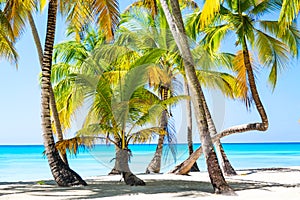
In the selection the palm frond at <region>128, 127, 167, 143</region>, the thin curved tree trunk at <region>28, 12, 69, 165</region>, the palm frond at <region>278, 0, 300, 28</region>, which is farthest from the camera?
the thin curved tree trunk at <region>28, 12, 69, 165</region>

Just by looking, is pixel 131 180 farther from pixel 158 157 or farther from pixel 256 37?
pixel 256 37

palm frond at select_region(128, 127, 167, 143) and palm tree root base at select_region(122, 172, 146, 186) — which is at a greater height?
palm frond at select_region(128, 127, 167, 143)

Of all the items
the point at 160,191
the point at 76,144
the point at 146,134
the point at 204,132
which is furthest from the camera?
the point at 146,134

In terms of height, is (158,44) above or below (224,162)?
above

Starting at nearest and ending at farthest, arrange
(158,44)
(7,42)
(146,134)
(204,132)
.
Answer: (204,132) → (146,134) → (7,42) → (158,44)

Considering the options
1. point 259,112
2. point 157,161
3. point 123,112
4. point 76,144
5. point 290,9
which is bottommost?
point 157,161

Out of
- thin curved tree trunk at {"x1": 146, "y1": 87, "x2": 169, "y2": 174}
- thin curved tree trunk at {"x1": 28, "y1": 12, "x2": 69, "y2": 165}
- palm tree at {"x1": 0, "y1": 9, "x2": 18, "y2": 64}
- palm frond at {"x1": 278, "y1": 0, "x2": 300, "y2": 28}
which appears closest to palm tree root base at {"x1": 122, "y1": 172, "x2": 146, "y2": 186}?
thin curved tree trunk at {"x1": 28, "y1": 12, "x2": 69, "y2": 165}

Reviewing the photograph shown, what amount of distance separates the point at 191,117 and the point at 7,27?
841 centimetres

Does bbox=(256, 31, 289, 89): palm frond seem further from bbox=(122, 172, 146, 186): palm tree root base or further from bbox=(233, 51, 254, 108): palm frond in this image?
bbox=(122, 172, 146, 186): palm tree root base

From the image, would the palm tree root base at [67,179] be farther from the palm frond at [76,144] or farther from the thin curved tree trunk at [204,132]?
the thin curved tree trunk at [204,132]

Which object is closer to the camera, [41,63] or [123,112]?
[123,112]

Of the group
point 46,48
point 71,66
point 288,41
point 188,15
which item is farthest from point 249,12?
point 71,66

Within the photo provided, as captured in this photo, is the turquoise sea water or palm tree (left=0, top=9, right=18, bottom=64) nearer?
palm tree (left=0, top=9, right=18, bottom=64)

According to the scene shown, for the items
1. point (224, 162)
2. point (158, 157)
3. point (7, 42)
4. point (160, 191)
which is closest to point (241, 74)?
point (224, 162)
